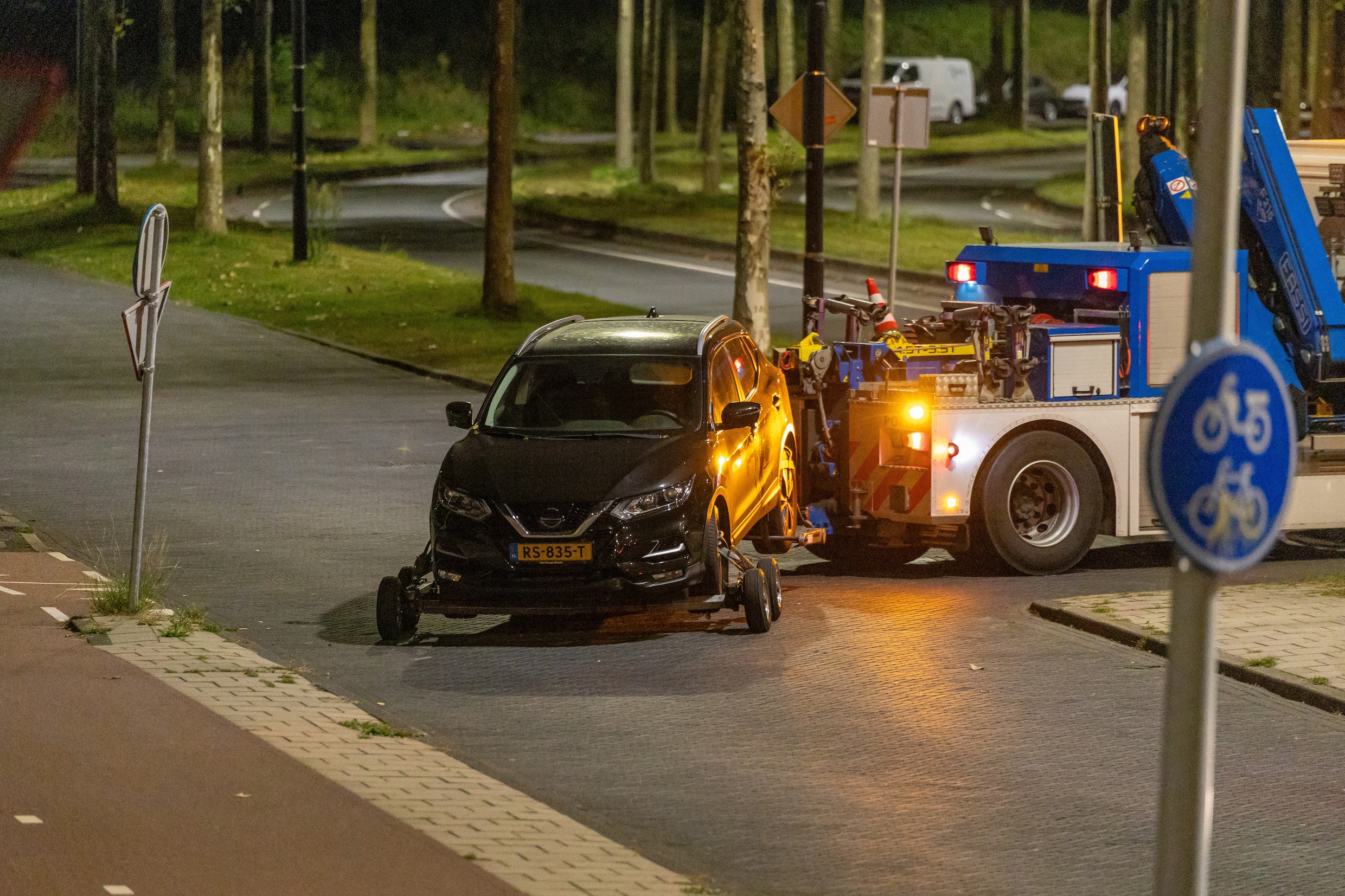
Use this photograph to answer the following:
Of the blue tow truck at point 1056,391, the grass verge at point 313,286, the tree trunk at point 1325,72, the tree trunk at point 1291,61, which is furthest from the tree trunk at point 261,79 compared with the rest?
the blue tow truck at point 1056,391

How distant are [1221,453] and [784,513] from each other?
7.83 m

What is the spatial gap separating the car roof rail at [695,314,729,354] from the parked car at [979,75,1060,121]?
6606cm

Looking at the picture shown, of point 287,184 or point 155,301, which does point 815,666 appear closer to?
point 155,301

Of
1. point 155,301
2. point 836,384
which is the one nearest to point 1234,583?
point 836,384

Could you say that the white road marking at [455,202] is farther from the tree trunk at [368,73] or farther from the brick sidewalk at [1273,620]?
the brick sidewalk at [1273,620]

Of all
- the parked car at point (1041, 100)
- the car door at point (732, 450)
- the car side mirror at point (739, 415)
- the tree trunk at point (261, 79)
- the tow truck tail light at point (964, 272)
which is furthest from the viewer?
the parked car at point (1041, 100)

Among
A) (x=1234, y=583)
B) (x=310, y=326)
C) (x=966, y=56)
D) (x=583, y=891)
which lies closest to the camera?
(x=583, y=891)

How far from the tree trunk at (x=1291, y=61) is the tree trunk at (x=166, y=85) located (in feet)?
99.8

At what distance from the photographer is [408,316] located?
29078mm

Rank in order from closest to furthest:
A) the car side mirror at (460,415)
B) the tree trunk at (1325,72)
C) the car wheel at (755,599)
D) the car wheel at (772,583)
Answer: the car wheel at (755,599) → the car wheel at (772,583) → the car side mirror at (460,415) → the tree trunk at (1325,72)

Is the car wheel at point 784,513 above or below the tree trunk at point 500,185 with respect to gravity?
below

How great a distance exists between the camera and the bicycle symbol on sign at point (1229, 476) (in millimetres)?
5219

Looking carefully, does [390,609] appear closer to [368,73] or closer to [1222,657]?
[1222,657]

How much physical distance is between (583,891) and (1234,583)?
23.1ft
